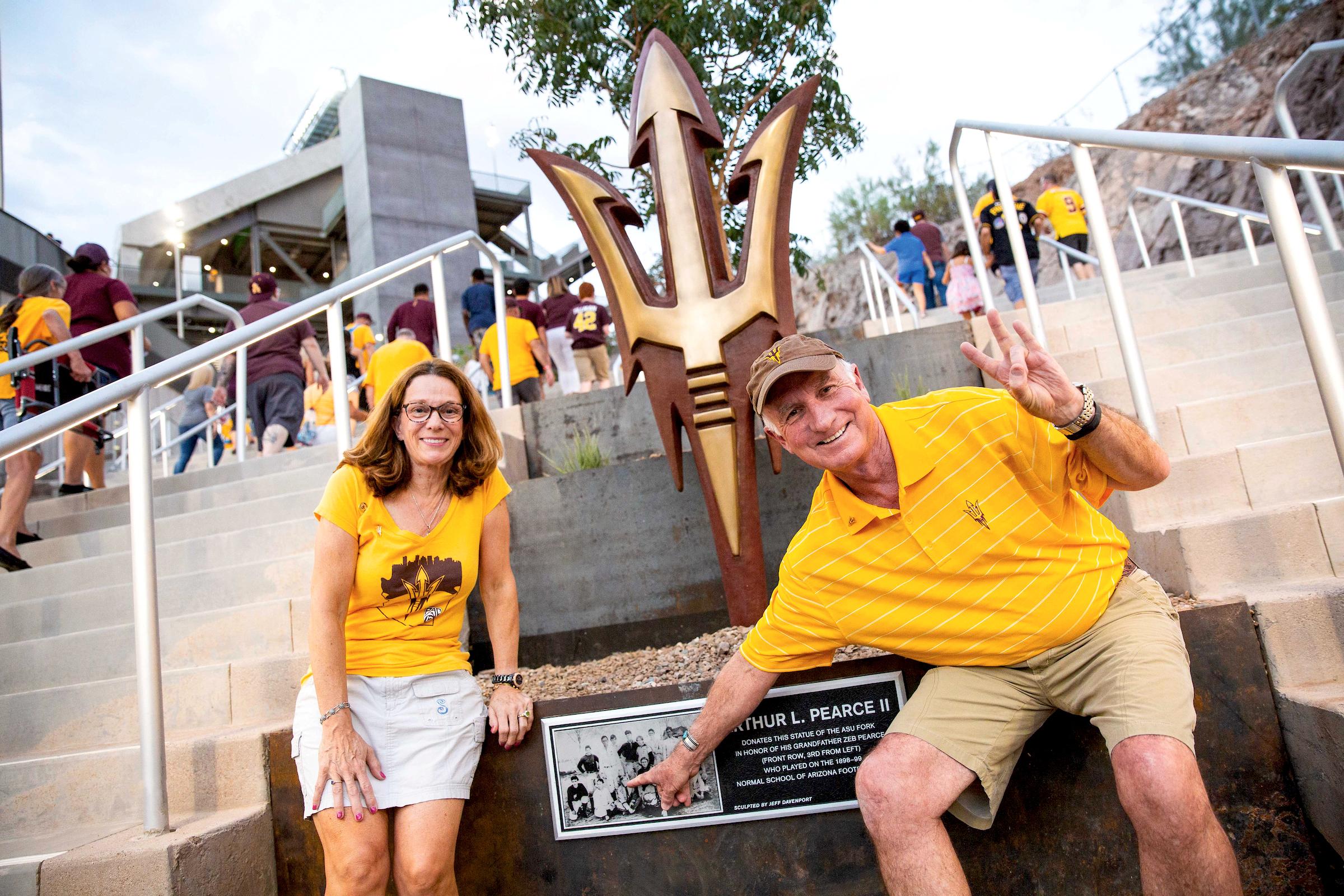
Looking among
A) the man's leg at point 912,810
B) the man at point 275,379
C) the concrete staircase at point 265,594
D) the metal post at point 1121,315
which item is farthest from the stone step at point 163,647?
the metal post at point 1121,315

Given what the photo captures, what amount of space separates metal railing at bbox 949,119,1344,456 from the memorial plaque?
118 centimetres

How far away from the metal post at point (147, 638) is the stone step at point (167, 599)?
0.93m

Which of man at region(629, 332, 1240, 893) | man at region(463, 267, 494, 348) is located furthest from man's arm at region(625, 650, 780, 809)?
man at region(463, 267, 494, 348)

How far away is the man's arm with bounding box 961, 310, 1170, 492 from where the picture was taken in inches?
64.7

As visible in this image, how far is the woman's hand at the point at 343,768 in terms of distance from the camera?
188 centimetres

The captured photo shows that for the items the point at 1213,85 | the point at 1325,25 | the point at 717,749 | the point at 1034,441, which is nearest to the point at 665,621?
the point at 717,749

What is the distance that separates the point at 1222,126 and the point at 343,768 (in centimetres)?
1561

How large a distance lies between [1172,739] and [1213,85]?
16.2 m

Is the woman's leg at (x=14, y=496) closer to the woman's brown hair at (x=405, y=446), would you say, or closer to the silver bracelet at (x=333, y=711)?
the woman's brown hair at (x=405, y=446)

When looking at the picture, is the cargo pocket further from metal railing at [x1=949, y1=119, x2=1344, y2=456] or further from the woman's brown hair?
Result: metal railing at [x1=949, y1=119, x2=1344, y2=456]

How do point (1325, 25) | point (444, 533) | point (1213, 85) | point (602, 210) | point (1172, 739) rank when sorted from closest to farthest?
point (1172, 739) < point (444, 533) < point (602, 210) < point (1325, 25) < point (1213, 85)

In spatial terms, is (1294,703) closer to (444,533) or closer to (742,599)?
(742,599)

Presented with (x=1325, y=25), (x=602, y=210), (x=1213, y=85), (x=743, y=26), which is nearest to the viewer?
(x=602, y=210)

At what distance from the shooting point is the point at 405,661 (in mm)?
2094
